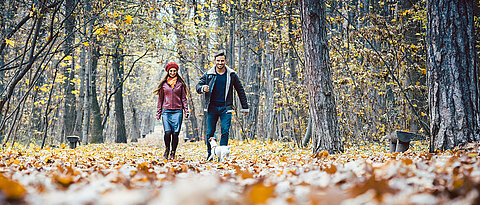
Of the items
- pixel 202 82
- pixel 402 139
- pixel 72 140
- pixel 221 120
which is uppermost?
pixel 202 82

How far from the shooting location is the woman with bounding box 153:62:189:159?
679 centimetres

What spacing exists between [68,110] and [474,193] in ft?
56.7

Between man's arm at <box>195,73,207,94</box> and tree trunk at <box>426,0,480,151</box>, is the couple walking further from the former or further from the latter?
tree trunk at <box>426,0,480,151</box>

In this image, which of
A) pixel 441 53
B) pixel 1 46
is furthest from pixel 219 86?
pixel 1 46

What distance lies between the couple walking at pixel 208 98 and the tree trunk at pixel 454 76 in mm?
3414

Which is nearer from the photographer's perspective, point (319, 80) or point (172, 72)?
point (319, 80)

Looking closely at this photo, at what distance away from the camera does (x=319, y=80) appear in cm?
637

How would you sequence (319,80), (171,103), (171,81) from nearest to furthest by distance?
(319,80), (171,103), (171,81)

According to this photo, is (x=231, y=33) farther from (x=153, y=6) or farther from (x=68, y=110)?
(x=68, y=110)

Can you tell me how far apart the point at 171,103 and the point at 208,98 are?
2.50 feet

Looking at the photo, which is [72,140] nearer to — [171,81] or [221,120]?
[171,81]

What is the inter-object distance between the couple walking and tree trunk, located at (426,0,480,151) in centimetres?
341

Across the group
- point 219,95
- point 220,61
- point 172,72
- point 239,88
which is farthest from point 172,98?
point 239,88

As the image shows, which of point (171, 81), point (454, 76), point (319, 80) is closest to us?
point (454, 76)
